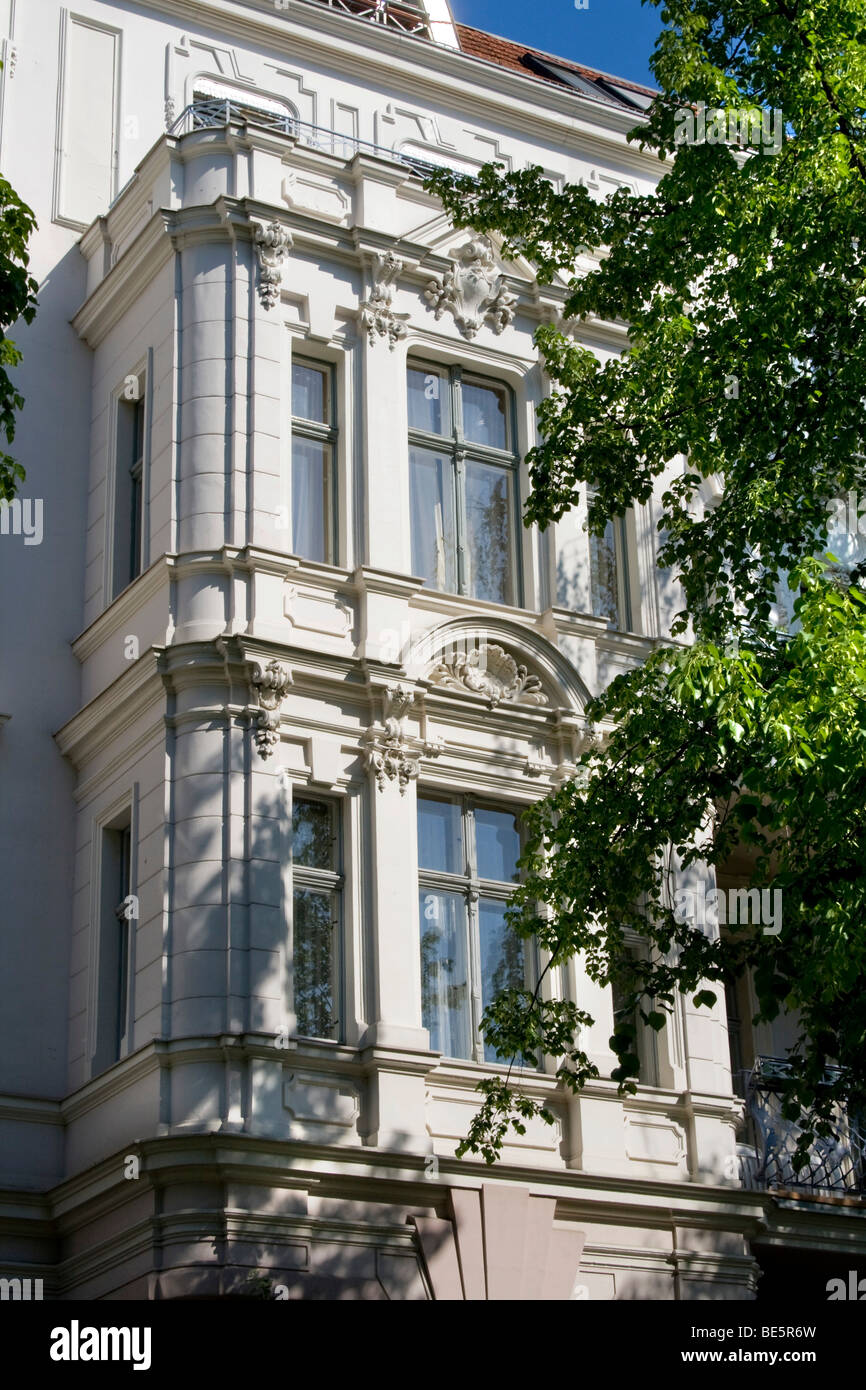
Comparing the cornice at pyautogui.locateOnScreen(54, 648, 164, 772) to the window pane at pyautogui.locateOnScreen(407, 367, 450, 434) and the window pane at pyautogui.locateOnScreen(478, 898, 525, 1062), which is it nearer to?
the window pane at pyautogui.locateOnScreen(478, 898, 525, 1062)

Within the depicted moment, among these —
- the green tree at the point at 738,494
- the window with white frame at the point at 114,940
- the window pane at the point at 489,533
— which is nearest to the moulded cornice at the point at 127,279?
the window pane at the point at 489,533

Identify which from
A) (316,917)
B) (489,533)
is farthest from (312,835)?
(489,533)

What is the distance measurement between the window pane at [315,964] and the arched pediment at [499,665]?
2.49 meters

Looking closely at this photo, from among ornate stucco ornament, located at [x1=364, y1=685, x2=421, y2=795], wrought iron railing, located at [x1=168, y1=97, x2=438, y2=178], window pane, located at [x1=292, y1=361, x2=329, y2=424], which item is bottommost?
ornate stucco ornament, located at [x1=364, y1=685, x2=421, y2=795]

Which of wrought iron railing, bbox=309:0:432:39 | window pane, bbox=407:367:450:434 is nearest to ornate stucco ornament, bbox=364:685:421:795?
window pane, bbox=407:367:450:434

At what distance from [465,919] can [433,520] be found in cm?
425

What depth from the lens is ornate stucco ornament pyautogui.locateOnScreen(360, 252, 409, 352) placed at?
20562 millimetres

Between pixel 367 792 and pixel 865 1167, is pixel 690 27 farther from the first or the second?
pixel 865 1167

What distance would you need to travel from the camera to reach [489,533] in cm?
2111

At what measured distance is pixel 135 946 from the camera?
707 inches

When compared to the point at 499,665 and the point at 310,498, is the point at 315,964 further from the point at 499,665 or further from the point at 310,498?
the point at 310,498

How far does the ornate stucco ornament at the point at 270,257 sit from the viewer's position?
65.3 feet

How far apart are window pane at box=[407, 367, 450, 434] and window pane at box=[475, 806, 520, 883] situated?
4173 millimetres
